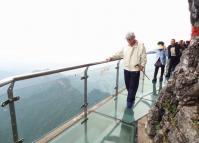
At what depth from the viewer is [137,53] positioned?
14.7 feet

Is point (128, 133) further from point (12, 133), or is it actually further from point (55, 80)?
point (12, 133)

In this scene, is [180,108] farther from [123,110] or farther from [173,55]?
[173,55]

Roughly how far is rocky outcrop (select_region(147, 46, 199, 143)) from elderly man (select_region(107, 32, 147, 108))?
121 centimetres

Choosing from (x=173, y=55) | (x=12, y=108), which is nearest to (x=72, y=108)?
(x=12, y=108)

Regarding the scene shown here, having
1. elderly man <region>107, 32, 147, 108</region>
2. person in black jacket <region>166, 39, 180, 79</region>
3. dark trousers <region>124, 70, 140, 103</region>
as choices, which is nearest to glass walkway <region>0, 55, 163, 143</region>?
dark trousers <region>124, 70, 140, 103</region>

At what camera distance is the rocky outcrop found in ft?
8.48

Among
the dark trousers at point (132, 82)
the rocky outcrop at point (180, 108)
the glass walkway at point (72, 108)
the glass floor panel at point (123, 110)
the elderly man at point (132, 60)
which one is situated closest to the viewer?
the glass walkway at point (72, 108)

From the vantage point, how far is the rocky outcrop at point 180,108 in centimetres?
259

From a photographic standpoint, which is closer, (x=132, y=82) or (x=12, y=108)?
(x=12, y=108)

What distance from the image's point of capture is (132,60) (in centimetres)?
453

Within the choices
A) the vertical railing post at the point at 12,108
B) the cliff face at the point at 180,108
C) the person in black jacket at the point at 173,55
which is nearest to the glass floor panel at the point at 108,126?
the cliff face at the point at 180,108

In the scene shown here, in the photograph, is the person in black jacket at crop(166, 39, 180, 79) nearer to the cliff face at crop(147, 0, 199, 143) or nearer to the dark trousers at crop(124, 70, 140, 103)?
the dark trousers at crop(124, 70, 140, 103)

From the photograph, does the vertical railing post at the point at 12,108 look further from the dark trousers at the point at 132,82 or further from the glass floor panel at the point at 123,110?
the dark trousers at the point at 132,82

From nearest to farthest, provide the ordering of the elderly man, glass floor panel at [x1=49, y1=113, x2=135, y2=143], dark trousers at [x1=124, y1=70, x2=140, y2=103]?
1. glass floor panel at [x1=49, y1=113, x2=135, y2=143]
2. the elderly man
3. dark trousers at [x1=124, y1=70, x2=140, y2=103]
